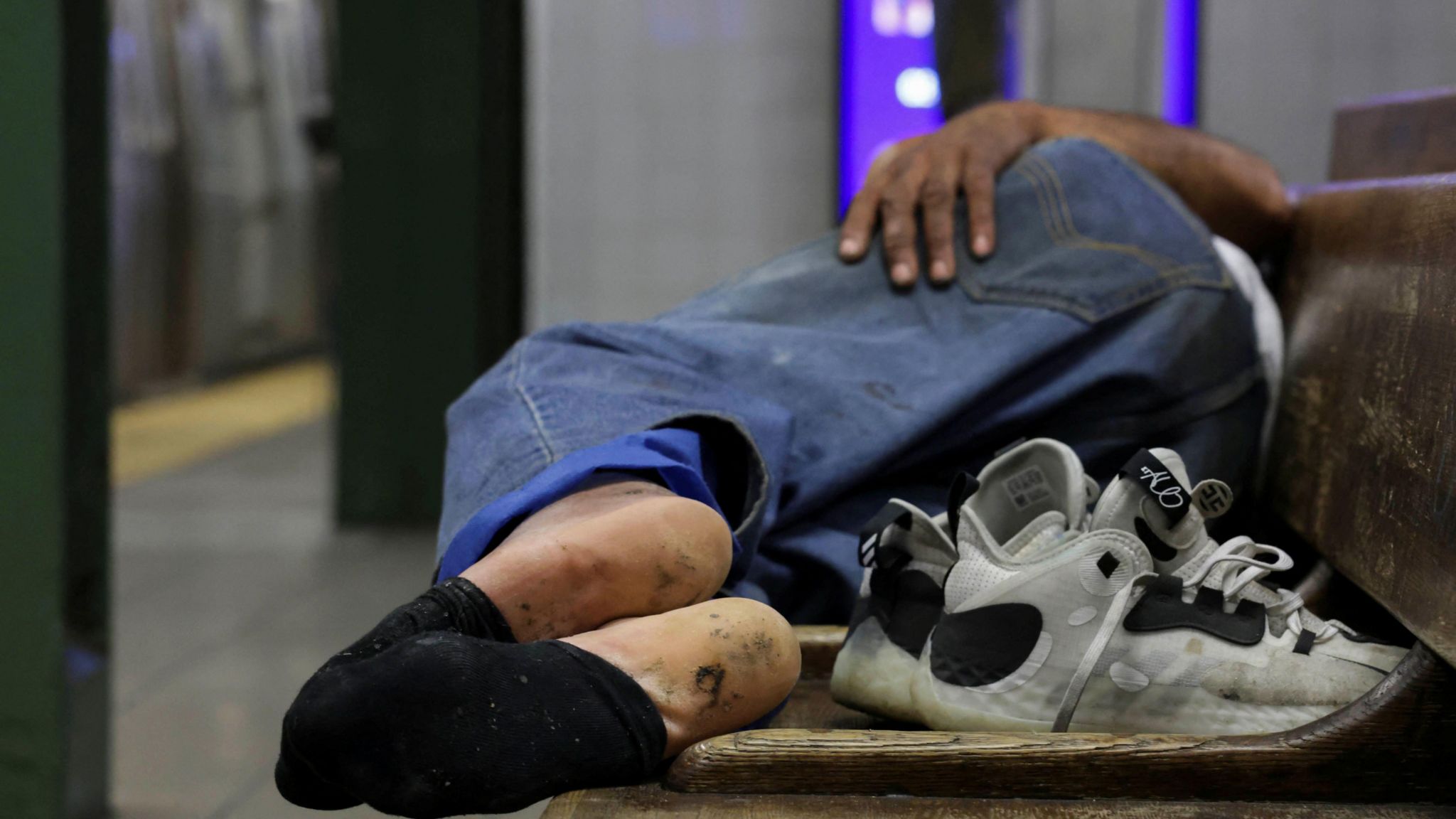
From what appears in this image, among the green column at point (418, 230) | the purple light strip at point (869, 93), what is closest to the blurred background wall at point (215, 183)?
the green column at point (418, 230)

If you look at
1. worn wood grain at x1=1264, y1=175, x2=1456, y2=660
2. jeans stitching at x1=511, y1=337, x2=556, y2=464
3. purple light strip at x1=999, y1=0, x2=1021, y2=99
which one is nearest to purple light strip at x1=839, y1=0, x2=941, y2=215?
purple light strip at x1=999, y1=0, x2=1021, y2=99

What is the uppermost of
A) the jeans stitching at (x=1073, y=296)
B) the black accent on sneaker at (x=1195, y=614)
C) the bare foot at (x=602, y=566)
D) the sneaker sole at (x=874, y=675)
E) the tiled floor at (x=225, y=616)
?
the jeans stitching at (x=1073, y=296)

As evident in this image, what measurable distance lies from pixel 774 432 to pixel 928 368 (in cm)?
18

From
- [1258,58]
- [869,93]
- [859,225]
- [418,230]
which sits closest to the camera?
[859,225]

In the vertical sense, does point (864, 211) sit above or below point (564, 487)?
above

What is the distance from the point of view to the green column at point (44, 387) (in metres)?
1.42

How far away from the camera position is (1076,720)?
0.70 meters

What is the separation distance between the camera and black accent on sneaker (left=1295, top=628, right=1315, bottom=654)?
0.70 m

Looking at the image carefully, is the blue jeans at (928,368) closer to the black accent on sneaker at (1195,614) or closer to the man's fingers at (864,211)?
the man's fingers at (864,211)

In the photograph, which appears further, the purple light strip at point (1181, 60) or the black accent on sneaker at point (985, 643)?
the purple light strip at point (1181, 60)

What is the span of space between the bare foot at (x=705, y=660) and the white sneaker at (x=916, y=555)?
90 millimetres

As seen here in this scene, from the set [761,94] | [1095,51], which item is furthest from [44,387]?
[1095,51]

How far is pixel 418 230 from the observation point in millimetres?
3164

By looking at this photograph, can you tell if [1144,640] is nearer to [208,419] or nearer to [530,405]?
[530,405]
